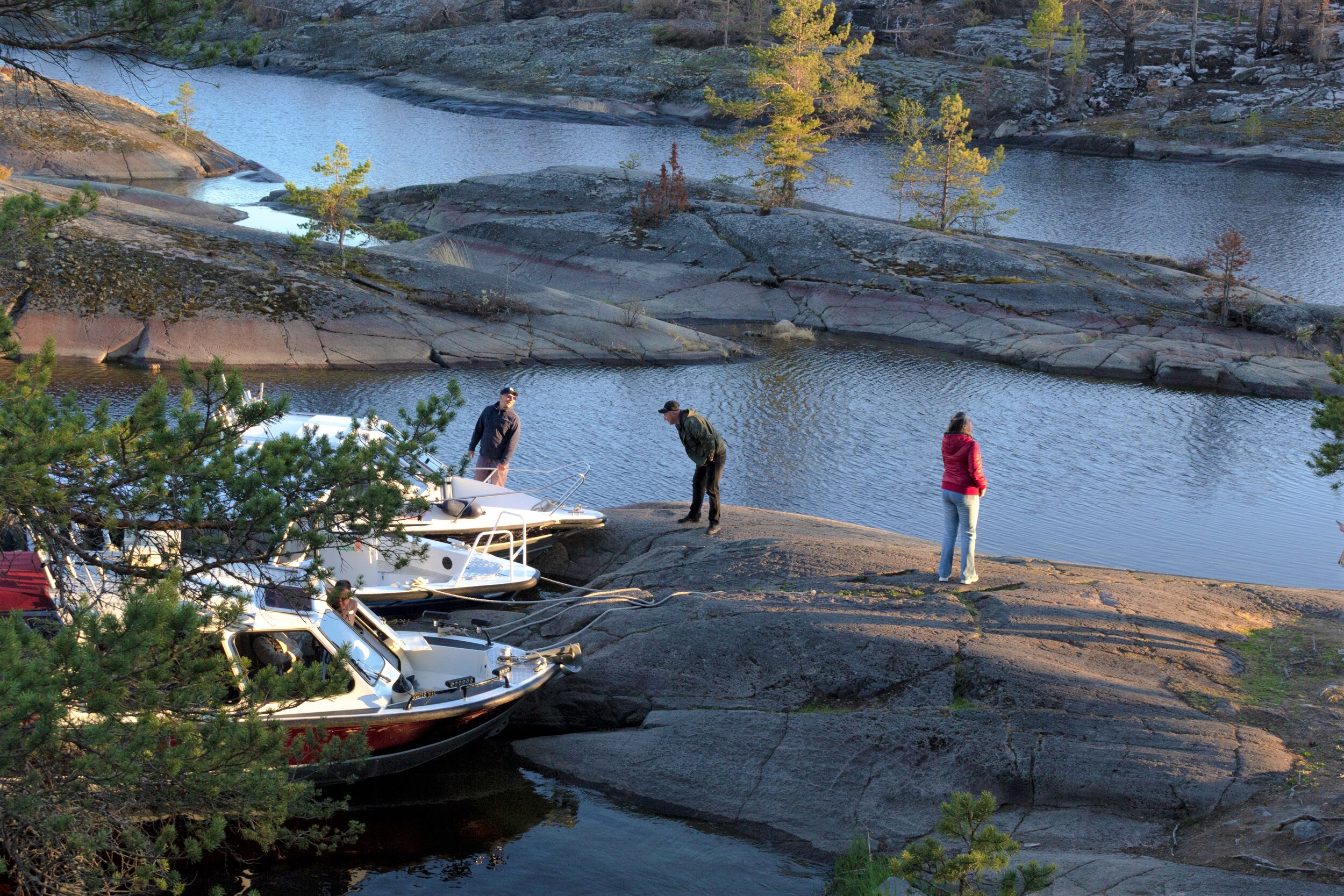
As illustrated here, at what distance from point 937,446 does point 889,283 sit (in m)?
12.2

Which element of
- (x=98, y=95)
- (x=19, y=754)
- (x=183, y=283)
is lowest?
(x=19, y=754)

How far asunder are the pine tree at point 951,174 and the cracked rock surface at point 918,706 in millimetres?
28532

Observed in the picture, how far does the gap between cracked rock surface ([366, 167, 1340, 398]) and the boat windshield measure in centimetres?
2171

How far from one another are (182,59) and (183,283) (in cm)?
1923

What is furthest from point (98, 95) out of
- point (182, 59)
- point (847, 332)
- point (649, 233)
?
point (182, 59)

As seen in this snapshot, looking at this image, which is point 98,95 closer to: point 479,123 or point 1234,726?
point 479,123

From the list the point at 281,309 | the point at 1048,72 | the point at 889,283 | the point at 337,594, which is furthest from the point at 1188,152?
the point at 337,594

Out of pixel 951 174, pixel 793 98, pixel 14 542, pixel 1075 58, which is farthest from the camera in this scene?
pixel 1075 58

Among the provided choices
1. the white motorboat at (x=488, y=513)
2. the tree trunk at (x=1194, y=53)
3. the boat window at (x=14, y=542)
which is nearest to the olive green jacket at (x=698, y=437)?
the white motorboat at (x=488, y=513)

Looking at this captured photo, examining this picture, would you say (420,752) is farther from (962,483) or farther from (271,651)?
(962,483)

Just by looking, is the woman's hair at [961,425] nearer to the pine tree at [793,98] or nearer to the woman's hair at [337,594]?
the woman's hair at [337,594]

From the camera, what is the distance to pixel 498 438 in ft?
50.5

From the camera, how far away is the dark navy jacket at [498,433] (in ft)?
50.4

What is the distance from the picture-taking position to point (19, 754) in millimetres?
5012
